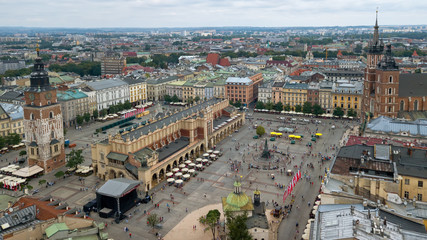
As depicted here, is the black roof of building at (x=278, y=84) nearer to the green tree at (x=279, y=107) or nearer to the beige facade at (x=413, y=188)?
the green tree at (x=279, y=107)

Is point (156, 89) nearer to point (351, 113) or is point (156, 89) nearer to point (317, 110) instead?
point (317, 110)

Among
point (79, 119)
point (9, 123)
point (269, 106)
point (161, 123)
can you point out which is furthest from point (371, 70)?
point (9, 123)

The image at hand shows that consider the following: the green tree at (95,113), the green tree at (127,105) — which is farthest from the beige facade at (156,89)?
the green tree at (95,113)

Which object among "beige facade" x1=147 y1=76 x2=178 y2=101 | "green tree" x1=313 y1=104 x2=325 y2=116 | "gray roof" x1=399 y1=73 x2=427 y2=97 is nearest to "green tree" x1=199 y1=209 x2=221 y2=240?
"gray roof" x1=399 y1=73 x2=427 y2=97

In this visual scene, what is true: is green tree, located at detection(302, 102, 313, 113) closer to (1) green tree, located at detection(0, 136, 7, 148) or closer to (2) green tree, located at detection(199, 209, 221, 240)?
(2) green tree, located at detection(199, 209, 221, 240)

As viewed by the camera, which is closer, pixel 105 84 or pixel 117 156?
pixel 117 156
